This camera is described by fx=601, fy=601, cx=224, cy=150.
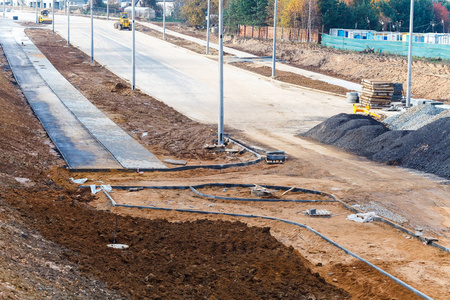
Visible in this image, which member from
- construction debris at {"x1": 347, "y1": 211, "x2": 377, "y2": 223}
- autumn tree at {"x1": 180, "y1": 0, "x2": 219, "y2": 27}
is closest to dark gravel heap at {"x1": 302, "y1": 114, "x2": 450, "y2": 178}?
construction debris at {"x1": 347, "y1": 211, "x2": 377, "y2": 223}

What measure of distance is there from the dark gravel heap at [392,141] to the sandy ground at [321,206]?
2.80 ft

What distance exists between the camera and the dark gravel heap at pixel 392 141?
22203 mm

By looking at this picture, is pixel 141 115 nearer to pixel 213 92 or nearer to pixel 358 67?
pixel 213 92

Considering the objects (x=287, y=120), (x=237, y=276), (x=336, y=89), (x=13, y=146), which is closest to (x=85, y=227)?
(x=237, y=276)

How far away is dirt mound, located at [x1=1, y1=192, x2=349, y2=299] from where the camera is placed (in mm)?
10469

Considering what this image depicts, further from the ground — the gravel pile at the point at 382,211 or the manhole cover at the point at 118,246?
the manhole cover at the point at 118,246

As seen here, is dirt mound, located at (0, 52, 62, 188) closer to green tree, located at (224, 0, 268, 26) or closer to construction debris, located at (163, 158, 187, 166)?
construction debris, located at (163, 158, 187, 166)

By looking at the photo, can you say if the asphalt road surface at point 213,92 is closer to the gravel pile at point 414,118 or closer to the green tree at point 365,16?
the gravel pile at point 414,118

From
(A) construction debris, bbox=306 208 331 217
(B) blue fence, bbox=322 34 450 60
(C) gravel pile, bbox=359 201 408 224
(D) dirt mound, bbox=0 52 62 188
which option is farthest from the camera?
(B) blue fence, bbox=322 34 450 60

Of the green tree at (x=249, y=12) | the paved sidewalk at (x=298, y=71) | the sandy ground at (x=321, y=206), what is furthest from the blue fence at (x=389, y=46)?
the sandy ground at (x=321, y=206)

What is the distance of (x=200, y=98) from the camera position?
130ft

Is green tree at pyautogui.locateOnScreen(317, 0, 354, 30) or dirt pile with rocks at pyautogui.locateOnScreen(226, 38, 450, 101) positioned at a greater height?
green tree at pyautogui.locateOnScreen(317, 0, 354, 30)

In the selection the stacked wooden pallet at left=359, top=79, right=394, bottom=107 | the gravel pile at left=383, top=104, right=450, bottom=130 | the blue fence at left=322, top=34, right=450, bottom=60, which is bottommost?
the gravel pile at left=383, top=104, right=450, bottom=130

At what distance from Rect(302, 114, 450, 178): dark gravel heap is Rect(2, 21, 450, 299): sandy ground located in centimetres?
85
